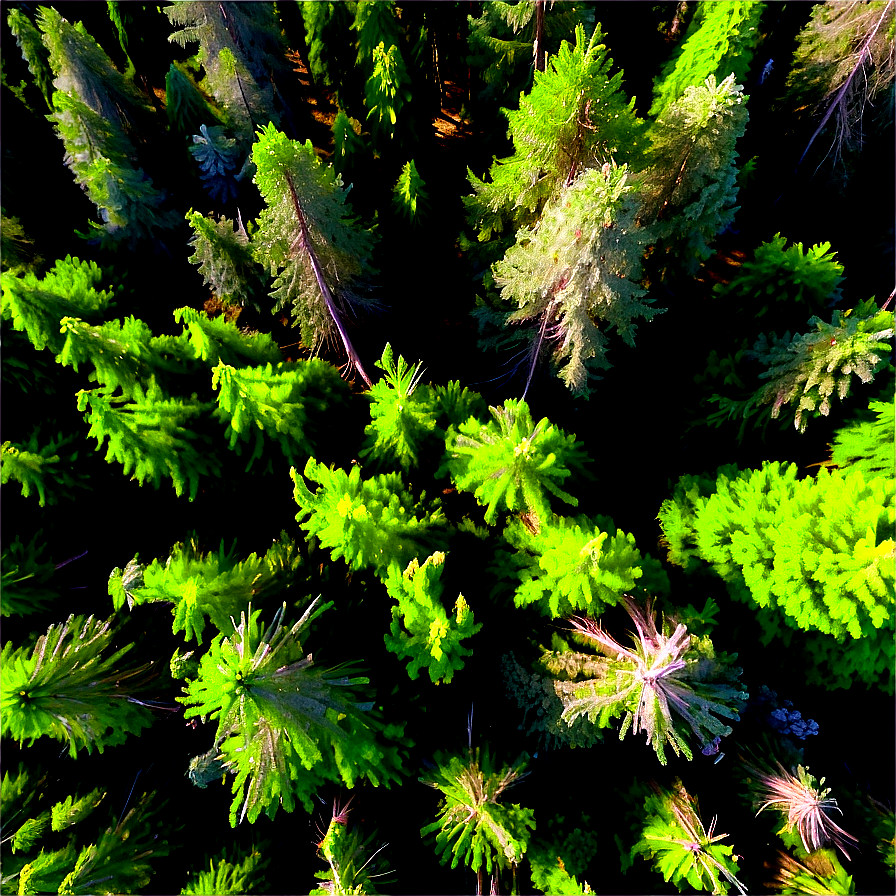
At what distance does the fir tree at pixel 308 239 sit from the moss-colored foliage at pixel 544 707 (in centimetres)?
634

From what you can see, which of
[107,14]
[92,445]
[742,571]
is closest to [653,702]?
[742,571]

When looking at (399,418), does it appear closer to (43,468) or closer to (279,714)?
(279,714)

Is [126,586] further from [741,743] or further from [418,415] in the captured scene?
[741,743]

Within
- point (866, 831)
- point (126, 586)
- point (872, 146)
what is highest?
point (872, 146)

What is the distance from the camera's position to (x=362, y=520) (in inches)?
250

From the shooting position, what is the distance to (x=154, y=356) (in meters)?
7.96

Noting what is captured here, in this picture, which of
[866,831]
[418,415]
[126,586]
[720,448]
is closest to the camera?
[126,586]

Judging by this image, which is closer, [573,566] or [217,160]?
[573,566]

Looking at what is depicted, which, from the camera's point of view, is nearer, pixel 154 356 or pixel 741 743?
pixel 154 356

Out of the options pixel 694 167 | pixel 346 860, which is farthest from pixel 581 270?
pixel 346 860

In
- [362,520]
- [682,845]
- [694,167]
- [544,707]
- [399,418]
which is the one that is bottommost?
[682,845]

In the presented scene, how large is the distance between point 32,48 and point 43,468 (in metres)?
9.87

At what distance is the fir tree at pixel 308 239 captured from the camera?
7168mm

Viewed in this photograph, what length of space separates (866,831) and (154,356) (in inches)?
587
